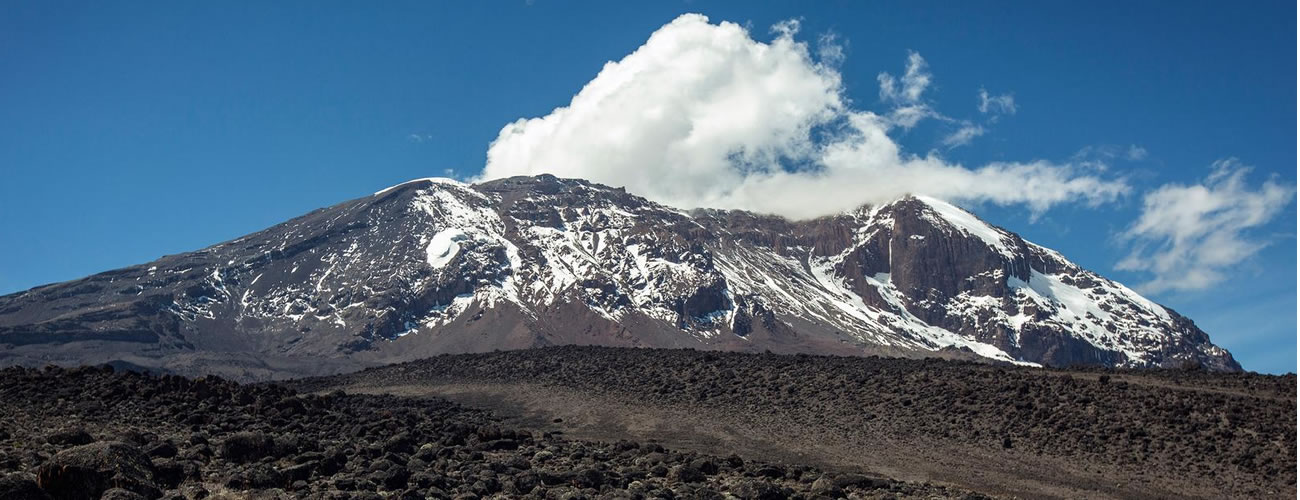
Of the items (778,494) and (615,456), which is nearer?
(778,494)

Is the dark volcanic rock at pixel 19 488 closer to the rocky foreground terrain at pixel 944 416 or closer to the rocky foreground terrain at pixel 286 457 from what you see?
the rocky foreground terrain at pixel 286 457

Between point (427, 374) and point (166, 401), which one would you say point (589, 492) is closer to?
point (166, 401)

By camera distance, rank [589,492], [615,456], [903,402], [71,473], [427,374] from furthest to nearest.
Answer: [427,374], [903,402], [615,456], [589,492], [71,473]

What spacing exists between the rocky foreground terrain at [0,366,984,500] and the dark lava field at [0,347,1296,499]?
0.07 m

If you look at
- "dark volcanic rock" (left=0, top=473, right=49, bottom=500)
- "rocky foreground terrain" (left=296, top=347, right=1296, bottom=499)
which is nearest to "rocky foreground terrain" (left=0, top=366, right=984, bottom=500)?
"dark volcanic rock" (left=0, top=473, right=49, bottom=500)

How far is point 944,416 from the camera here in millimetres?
42281

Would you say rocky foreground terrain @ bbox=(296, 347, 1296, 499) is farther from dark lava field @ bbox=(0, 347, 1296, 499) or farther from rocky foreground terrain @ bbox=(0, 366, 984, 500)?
rocky foreground terrain @ bbox=(0, 366, 984, 500)

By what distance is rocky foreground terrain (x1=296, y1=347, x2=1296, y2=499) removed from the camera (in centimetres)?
3491

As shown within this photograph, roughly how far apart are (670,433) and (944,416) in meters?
10.8

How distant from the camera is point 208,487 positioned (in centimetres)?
2294

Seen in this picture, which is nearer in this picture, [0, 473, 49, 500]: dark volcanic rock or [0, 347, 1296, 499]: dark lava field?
[0, 473, 49, 500]: dark volcanic rock

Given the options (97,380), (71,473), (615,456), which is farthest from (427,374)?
(71,473)

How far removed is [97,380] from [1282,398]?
41.6 m

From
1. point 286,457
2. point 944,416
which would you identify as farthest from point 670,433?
point 286,457
